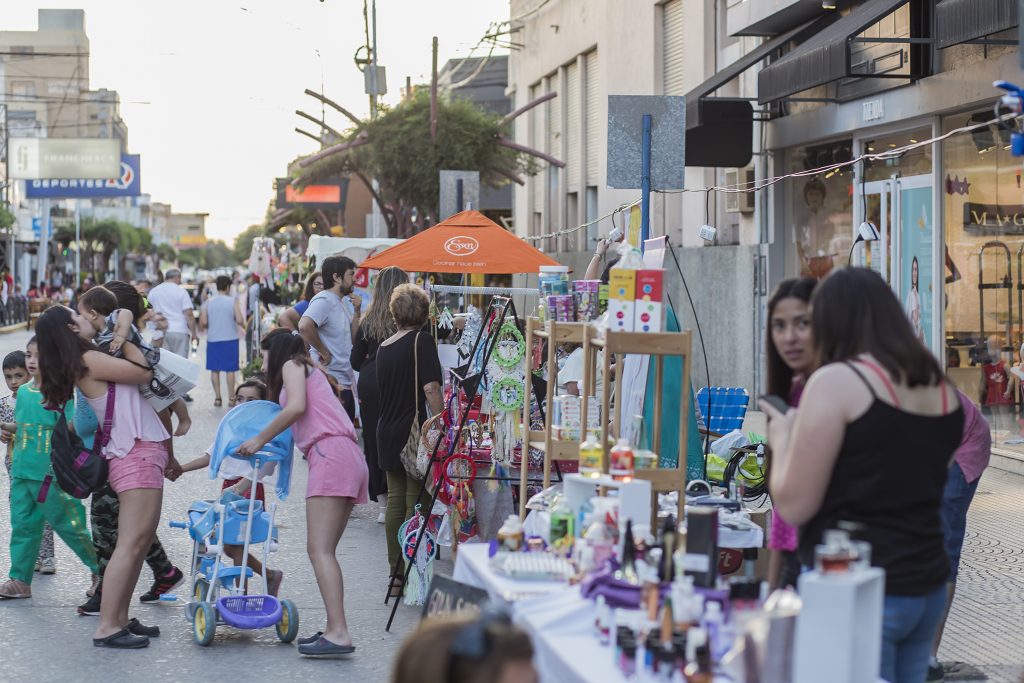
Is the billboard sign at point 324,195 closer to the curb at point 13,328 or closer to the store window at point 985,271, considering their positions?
the curb at point 13,328

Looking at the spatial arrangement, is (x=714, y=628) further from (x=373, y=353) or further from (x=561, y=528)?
(x=373, y=353)

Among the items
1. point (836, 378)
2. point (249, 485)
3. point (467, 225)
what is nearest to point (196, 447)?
point (467, 225)

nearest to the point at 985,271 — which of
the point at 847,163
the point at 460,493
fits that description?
the point at 847,163

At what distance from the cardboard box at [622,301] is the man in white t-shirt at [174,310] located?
1306cm

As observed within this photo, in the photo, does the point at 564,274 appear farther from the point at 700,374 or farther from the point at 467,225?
the point at 700,374

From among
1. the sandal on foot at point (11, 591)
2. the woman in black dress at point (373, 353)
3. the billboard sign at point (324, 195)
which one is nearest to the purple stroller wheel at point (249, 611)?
the sandal on foot at point (11, 591)

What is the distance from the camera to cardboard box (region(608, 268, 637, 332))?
549 cm

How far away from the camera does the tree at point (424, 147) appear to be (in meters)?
24.7

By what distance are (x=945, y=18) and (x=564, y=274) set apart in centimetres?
521

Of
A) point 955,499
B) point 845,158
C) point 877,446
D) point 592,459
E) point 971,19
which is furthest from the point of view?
point 845,158

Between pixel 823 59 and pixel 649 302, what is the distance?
7843 millimetres

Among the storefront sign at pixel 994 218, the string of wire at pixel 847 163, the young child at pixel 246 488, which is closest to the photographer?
the young child at pixel 246 488

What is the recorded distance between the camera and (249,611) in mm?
7090

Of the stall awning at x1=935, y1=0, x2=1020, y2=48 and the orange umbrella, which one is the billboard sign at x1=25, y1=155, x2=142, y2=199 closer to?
the orange umbrella
